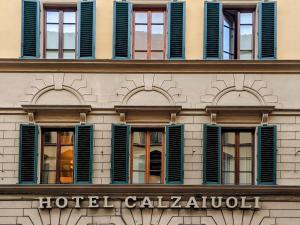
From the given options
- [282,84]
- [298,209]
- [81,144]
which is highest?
[282,84]

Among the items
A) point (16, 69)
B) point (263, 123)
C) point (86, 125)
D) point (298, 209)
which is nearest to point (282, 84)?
point (263, 123)

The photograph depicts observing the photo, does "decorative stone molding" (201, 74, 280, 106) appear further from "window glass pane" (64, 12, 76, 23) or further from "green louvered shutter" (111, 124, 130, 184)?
"window glass pane" (64, 12, 76, 23)

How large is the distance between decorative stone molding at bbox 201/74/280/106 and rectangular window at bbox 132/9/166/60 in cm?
191

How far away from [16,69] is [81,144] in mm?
3112

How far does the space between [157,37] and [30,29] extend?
155 inches

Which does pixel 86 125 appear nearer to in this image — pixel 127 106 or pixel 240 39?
pixel 127 106

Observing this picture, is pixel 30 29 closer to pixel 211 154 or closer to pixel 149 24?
pixel 149 24

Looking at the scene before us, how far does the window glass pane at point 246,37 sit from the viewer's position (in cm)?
3030

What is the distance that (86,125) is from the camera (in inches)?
1155

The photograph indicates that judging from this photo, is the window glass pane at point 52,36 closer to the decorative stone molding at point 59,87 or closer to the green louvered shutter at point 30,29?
the green louvered shutter at point 30,29

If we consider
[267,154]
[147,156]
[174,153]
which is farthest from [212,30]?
[147,156]

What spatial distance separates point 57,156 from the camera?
97.1 feet

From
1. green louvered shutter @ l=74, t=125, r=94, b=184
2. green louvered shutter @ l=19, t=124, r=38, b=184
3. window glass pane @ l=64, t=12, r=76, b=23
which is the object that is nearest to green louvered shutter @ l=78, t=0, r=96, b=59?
window glass pane @ l=64, t=12, r=76, b=23

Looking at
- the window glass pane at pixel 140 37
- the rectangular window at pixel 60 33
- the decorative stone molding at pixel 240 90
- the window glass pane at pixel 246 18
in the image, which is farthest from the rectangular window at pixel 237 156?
the rectangular window at pixel 60 33
